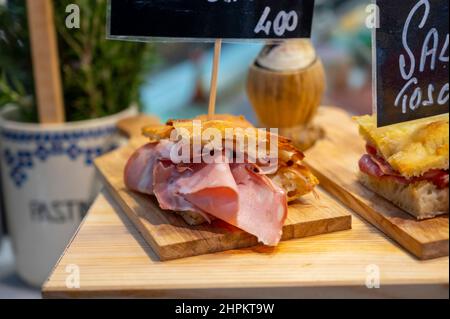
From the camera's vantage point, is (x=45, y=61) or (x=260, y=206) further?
(x=45, y=61)

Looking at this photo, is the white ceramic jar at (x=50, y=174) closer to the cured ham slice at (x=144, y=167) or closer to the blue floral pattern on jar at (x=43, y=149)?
the blue floral pattern on jar at (x=43, y=149)

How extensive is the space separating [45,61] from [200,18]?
34.9 inches

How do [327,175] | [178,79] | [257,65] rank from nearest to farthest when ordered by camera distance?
1. [327,175]
2. [257,65]
3. [178,79]

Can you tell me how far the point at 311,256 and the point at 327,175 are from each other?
37cm

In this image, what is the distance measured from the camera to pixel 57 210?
7.13ft

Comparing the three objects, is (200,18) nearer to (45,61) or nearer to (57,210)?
(45,61)

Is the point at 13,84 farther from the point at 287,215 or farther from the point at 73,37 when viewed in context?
the point at 287,215

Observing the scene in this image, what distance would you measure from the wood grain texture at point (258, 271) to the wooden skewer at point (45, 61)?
2.98 ft

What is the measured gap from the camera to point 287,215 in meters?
1.31

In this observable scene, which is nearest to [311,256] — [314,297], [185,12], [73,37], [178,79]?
[314,297]

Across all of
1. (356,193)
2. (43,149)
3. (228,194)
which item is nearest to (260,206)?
(228,194)

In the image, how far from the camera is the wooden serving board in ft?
3.87

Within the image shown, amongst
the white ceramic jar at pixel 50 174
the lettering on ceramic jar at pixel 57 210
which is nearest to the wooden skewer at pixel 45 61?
the white ceramic jar at pixel 50 174

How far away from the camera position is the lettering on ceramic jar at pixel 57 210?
7.11 feet
